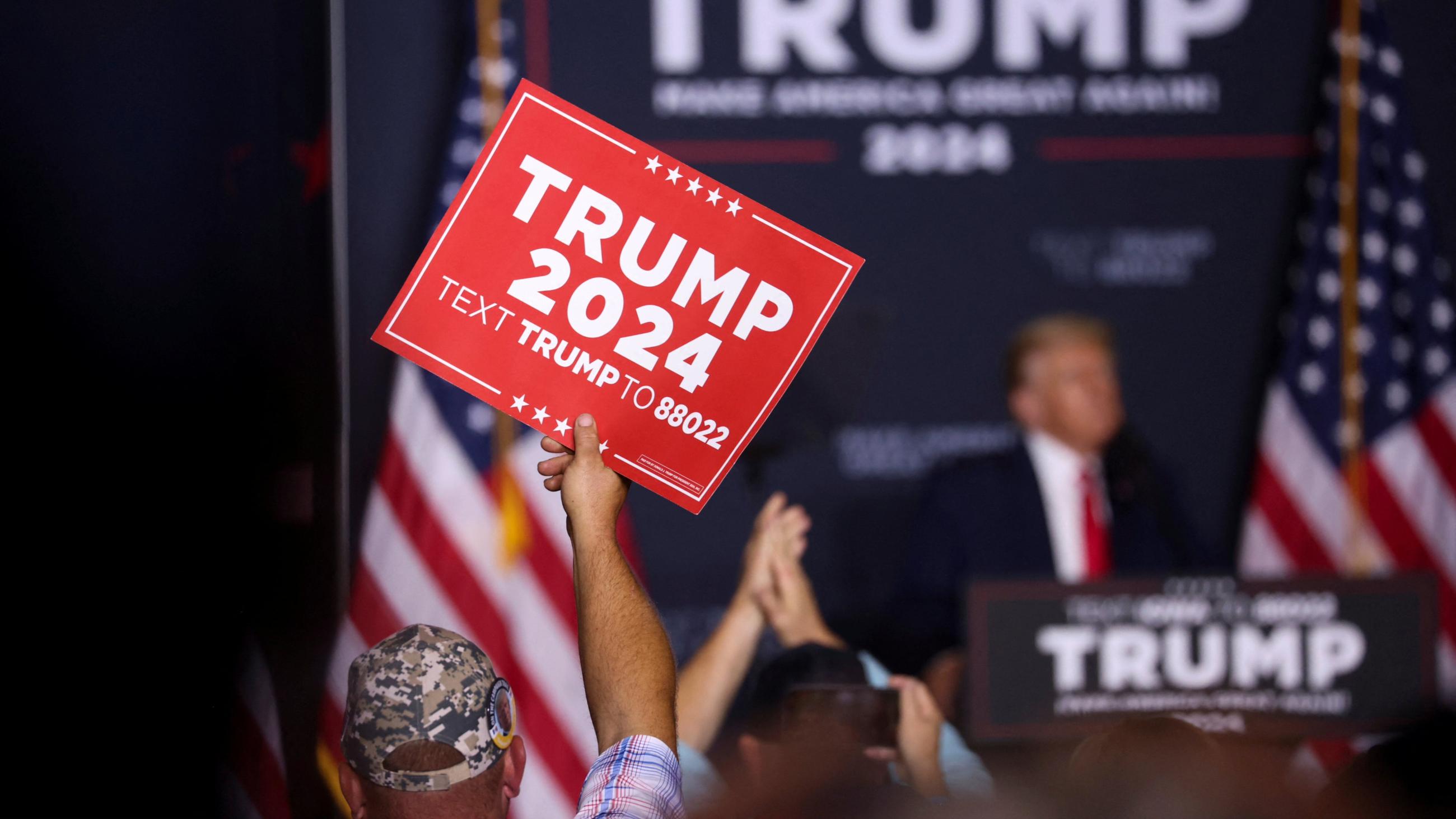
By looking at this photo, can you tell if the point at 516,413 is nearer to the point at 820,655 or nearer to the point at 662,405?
the point at 662,405

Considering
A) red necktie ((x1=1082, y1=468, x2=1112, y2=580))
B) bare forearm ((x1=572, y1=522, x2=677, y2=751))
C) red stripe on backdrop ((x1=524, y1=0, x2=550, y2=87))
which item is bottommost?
red necktie ((x1=1082, y1=468, x2=1112, y2=580))

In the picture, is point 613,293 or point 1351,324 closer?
point 613,293

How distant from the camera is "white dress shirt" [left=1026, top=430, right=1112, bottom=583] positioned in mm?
3084

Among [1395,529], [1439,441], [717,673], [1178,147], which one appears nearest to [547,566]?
[717,673]

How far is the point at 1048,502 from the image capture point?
3.10 meters

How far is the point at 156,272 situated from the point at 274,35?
2.78ft

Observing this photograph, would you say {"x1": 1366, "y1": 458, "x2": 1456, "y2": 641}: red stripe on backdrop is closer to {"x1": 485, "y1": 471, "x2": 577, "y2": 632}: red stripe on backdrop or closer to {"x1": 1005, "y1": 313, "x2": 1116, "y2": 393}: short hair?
{"x1": 1005, "y1": 313, "x2": 1116, "y2": 393}: short hair

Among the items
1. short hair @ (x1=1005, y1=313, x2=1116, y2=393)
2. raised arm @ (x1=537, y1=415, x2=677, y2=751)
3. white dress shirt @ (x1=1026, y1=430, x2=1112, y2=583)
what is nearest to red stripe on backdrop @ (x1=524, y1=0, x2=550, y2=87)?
short hair @ (x1=1005, y1=313, x2=1116, y2=393)

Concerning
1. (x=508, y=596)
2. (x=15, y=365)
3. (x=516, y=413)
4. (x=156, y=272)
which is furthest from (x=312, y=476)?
(x=516, y=413)

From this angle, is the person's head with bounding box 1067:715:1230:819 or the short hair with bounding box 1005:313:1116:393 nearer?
the person's head with bounding box 1067:715:1230:819

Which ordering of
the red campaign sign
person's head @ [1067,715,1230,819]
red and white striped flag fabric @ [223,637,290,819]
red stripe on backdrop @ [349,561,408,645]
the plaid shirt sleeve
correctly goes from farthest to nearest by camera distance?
red stripe on backdrop @ [349,561,408,645], red and white striped flag fabric @ [223,637,290,819], the red campaign sign, the plaid shirt sleeve, person's head @ [1067,715,1230,819]

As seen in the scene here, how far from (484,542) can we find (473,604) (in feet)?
0.52

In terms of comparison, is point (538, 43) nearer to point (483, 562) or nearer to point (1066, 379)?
point (483, 562)

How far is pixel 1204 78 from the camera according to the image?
315cm
